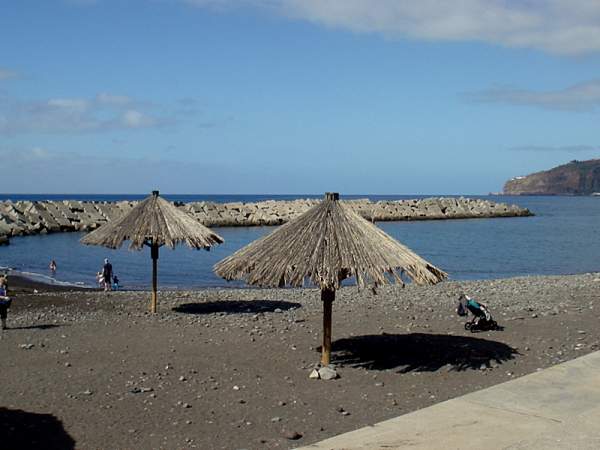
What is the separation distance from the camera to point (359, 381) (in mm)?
9867

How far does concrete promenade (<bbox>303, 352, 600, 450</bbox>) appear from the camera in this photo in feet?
19.6

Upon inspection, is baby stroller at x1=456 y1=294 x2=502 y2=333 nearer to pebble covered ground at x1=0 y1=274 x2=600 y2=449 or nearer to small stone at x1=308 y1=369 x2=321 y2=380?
pebble covered ground at x1=0 y1=274 x2=600 y2=449

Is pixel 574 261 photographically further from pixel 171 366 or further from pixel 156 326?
pixel 171 366

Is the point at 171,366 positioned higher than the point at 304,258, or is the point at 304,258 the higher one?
the point at 304,258

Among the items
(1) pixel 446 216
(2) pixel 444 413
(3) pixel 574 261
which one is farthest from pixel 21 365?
(1) pixel 446 216

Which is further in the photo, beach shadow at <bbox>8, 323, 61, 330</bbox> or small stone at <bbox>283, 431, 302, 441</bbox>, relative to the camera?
beach shadow at <bbox>8, 323, 61, 330</bbox>

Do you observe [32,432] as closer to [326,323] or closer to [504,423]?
[326,323]

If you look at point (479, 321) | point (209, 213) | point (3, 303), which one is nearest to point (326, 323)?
point (479, 321)

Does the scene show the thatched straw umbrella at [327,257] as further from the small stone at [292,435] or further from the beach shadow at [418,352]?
the small stone at [292,435]

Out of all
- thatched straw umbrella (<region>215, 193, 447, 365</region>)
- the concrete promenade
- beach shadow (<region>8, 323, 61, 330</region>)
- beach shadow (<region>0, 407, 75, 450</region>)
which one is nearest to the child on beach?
beach shadow (<region>8, 323, 61, 330</region>)

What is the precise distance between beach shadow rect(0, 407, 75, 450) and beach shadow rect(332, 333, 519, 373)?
4422 mm

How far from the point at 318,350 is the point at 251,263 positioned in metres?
2.20

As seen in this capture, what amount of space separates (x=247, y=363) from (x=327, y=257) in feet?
7.19

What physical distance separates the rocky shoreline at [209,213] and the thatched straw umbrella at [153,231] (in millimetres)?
29663
